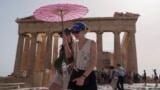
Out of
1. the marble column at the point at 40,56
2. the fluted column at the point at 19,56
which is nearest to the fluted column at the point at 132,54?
the marble column at the point at 40,56

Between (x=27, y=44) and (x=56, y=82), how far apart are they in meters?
37.8

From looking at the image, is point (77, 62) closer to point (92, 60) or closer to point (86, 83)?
→ point (92, 60)

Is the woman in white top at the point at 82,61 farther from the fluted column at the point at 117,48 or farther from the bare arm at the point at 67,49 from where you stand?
the fluted column at the point at 117,48

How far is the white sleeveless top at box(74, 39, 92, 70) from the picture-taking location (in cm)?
421

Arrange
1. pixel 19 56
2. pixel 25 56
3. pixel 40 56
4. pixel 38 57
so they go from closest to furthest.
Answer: pixel 19 56, pixel 25 56, pixel 38 57, pixel 40 56

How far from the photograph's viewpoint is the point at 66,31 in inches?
179

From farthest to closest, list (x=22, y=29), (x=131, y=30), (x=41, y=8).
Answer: (x=22, y=29) < (x=131, y=30) < (x=41, y=8)

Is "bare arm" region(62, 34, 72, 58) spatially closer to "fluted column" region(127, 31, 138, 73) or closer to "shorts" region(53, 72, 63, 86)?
"shorts" region(53, 72, 63, 86)

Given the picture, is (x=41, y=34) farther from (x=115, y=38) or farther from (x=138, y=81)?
(x=138, y=81)

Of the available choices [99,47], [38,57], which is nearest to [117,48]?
[99,47]

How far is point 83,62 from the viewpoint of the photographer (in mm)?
4230

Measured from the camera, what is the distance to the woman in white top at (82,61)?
4.03m

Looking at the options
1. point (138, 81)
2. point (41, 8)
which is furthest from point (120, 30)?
point (41, 8)

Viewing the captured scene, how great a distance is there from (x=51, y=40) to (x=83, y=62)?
3578 centimetres
